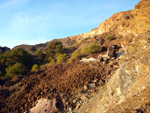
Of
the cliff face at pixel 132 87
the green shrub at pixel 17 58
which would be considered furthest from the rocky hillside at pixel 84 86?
the green shrub at pixel 17 58

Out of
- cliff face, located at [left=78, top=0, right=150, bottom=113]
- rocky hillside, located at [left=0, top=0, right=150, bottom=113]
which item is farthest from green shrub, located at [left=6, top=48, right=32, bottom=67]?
cliff face, located at [left=78, top=0, right=150, bottom=113]

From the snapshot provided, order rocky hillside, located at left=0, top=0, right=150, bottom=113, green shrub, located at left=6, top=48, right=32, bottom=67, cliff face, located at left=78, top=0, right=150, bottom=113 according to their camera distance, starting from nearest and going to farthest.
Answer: cliff face, located at left=78, top=0, right=150, bottom=113
rocky hillside, located at left=0, top=0, right=150, bottom=113
green shrub, located at left=6, top=48, right=32, bottom=67

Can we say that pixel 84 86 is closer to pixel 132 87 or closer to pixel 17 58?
pixel 132 87

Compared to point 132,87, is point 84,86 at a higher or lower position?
lower

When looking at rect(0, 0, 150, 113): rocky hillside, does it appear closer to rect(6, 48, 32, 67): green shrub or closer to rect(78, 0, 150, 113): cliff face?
rect(78, 0, 150, 113): cliff face

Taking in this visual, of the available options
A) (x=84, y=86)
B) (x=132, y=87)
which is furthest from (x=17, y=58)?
(x=132, y=87)

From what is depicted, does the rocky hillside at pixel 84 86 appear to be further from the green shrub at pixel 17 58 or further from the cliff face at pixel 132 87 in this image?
the green shrub at pixel 17 58

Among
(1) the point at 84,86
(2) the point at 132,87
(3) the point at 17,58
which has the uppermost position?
(3) the point at 17,58

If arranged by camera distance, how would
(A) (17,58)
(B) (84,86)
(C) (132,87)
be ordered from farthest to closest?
(A) (17,58)
(B) (84,86)
(C) (132,87)

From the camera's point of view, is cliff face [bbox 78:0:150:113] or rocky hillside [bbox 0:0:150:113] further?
rocky hillside [bbox 0:0:150:113]

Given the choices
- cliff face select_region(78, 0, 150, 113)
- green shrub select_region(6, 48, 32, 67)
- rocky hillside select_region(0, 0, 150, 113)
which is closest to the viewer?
cliff face select_region(78, 0, 150, 113)

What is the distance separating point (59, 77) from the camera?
9.51 meters

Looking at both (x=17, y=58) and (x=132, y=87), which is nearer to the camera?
(x=132, y=87)

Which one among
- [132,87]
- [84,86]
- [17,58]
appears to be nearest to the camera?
[132,87]
